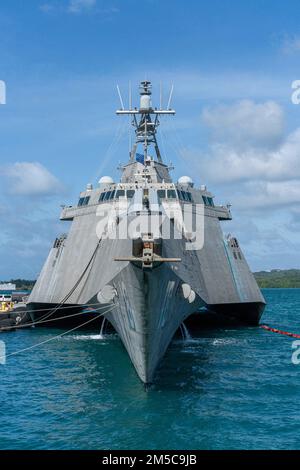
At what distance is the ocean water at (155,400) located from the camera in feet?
39.3

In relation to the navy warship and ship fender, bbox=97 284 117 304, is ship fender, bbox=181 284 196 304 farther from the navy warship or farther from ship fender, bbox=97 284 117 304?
ship fender, bbox=97 284 117 304

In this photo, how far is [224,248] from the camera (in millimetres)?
29422

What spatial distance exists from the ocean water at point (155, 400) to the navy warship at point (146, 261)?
1.56 meters

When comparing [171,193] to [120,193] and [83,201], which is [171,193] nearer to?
[120,193]

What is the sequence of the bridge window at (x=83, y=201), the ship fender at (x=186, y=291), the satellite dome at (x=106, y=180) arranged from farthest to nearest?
the bridge window at (x=83, y=201), the satellite dome at (x=106, y=180), the ship fender at (x=186, y=291)

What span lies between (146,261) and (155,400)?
170 inches

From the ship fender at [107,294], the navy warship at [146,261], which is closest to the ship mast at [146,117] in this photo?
the navy warship at [146,261]

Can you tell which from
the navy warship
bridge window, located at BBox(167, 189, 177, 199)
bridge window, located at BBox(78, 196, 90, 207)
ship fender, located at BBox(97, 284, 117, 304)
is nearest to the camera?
the navy warship

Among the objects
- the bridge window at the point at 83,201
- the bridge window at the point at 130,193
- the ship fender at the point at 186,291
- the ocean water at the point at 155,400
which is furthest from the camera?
the bridge window at the point at 83,201

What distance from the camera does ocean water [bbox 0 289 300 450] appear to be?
11984 millimetres

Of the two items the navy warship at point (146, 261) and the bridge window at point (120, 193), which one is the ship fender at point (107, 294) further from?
the bridge window at point (120, 193)

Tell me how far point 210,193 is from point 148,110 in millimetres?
7615

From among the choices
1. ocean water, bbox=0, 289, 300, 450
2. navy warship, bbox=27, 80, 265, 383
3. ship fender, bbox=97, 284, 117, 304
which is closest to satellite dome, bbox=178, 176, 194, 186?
navy warship, bbox=27, 80, 265, 383

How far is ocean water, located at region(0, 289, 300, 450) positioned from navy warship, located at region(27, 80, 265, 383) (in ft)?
5.13
